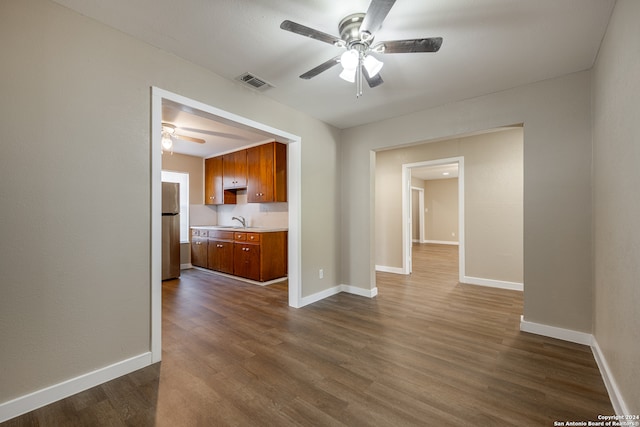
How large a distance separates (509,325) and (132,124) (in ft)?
13.2

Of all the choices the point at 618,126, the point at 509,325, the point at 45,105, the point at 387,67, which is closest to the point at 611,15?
the point at 618,126

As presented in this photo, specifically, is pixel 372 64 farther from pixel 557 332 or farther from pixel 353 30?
pixel 557 332

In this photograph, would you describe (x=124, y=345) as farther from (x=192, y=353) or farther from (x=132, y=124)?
(x=132, y=124)

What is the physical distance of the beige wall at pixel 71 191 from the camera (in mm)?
1576

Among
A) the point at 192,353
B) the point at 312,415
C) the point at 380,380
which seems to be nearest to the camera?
the point at 312,415

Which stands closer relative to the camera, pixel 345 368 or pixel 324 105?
pixel 345 368

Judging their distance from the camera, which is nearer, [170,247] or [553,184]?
[553,184]

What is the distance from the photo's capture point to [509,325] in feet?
9.38

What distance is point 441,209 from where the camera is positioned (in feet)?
34.6

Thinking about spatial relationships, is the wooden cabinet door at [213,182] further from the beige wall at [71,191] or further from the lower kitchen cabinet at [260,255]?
the beige wall at [71,191]

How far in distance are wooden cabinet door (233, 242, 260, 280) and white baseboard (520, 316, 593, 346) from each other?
3.73m

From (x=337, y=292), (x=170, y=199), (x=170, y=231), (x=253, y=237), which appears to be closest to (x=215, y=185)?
(x=170, y=199)

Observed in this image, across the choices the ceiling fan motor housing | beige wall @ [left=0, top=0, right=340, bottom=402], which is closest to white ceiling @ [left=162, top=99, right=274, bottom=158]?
beige wall @ [left=0, top=0, right=340, bottom=402]

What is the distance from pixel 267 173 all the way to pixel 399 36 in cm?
355
